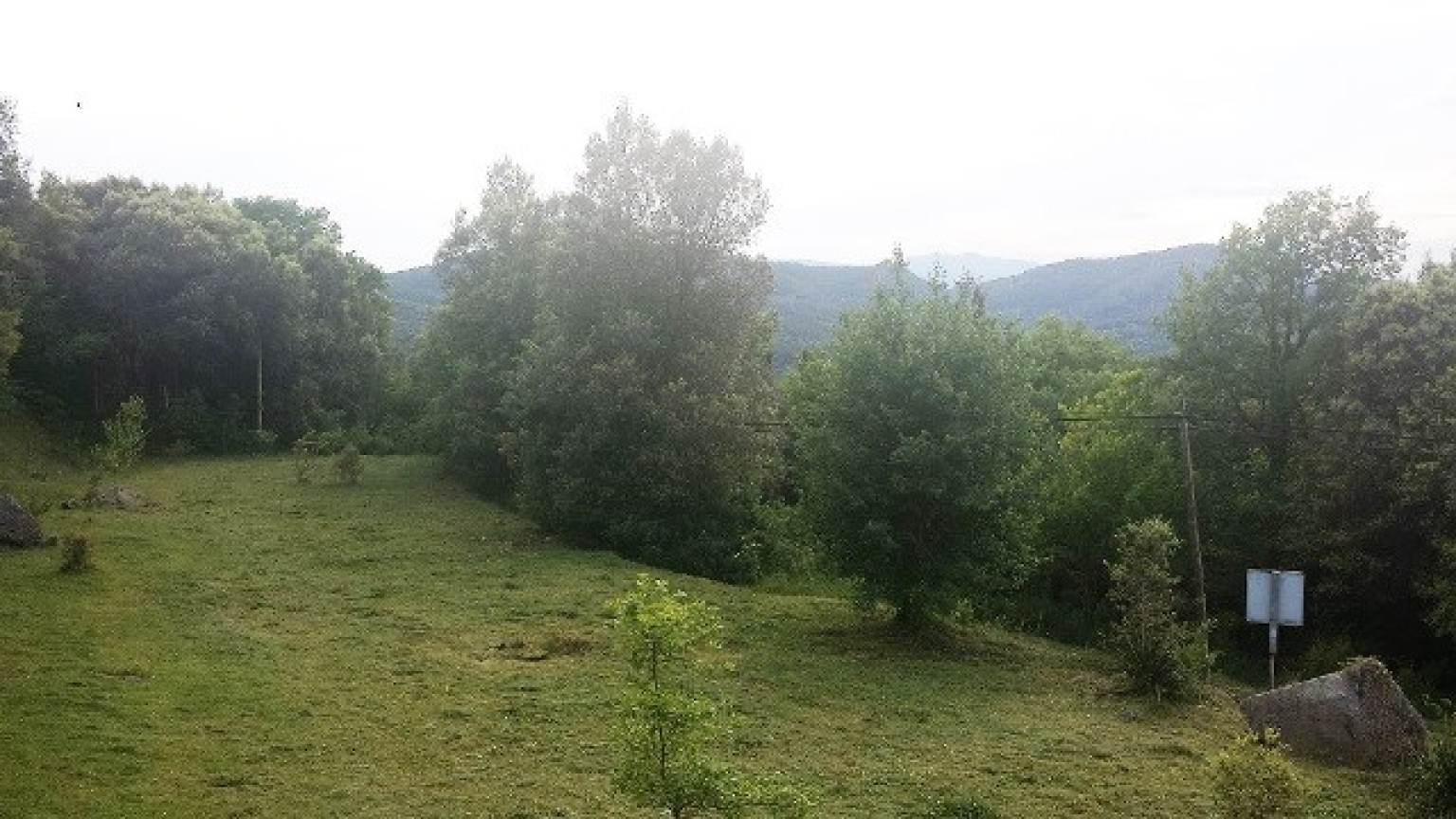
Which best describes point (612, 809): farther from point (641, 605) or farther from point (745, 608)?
point (745, 608)

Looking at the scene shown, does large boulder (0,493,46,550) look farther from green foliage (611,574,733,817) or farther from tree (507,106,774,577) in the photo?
green foliage (611,574,733,817)

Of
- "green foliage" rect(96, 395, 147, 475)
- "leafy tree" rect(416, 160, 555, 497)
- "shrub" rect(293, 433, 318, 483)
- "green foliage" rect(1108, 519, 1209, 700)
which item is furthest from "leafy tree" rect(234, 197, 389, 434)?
"green foliage" rect(1108, 519, 1209, 700)

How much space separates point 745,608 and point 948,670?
16.1 ft

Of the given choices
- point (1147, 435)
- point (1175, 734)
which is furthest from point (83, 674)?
point (1147, 435)

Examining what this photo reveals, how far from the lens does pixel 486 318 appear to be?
38500 millimetres

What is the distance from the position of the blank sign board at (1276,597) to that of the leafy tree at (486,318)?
22.8m

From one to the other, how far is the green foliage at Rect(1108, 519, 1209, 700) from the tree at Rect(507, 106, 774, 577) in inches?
449

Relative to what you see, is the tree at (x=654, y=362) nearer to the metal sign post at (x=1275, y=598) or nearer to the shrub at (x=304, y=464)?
the shrub at (x=304, y=464)

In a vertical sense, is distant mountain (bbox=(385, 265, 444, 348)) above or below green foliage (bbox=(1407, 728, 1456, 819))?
above

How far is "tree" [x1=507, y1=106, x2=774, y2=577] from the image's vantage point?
27484 mm

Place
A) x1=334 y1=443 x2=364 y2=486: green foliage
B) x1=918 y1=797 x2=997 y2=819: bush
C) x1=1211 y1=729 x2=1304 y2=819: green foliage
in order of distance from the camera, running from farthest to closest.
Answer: x1=334 y1=443 x2=364 y2=486: green foliage → x1=918 y1=797 x2=997 y2=819: bush → x1=1211 y1=729 x2=1304 y2=819: green foliage

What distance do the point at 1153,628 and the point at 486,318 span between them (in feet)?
87.4

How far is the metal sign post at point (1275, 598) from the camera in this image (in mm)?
16828

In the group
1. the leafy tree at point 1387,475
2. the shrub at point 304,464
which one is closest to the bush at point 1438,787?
the leafy tree at point 1387,475
